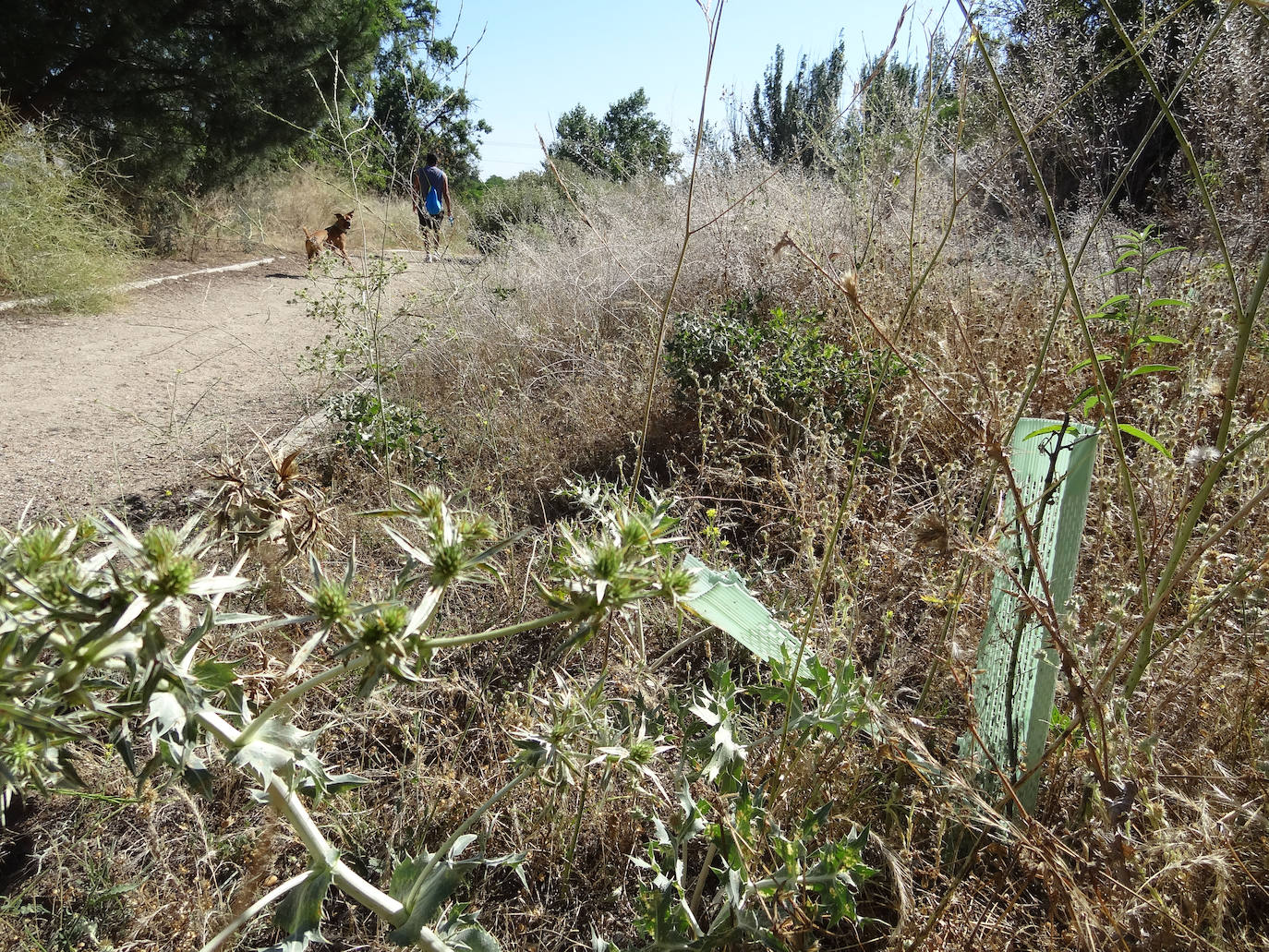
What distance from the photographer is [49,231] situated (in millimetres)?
6520

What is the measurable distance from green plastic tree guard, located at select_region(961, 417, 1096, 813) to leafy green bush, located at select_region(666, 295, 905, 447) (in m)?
1.30

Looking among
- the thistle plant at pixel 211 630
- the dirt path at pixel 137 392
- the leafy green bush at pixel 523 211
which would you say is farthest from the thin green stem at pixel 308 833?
the leafy green bush at pixel 523 211

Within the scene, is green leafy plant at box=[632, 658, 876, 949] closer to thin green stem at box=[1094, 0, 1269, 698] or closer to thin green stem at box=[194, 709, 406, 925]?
thin green stem at box=[194, 709, 406, 925]

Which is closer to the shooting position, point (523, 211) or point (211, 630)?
point (211, 630)

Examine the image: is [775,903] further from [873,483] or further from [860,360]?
[860,360]

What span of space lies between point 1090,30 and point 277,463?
20.7 feet

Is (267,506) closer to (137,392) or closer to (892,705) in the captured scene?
(892,705)

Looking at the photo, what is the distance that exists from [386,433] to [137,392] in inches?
92.6

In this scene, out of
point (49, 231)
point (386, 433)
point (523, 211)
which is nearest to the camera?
point (386, 433)

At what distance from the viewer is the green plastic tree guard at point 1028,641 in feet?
4.10

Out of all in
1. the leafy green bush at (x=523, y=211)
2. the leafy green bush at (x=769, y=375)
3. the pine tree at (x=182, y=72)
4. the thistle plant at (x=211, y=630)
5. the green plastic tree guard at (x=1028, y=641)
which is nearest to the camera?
the thistle plant at (x=211, y=630)

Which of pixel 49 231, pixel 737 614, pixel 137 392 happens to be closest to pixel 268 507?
pixel 737 614

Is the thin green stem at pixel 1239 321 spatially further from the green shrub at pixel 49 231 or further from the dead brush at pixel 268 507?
the green shrub at pixel 49 231

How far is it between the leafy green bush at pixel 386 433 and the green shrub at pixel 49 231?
4.75 meters
